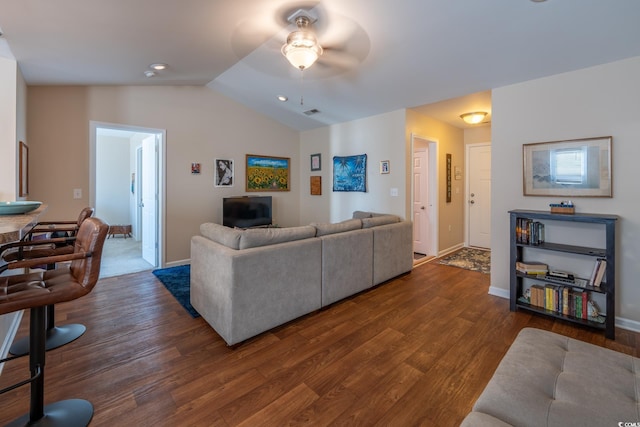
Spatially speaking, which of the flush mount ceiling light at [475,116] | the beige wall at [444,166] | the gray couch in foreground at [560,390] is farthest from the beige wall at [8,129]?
the flush mount ceiling light at [475,116]

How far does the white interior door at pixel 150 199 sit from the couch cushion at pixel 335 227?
2.89 metres

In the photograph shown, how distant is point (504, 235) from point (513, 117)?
130 centimetres

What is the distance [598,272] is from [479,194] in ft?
10.4

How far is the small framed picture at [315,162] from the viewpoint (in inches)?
222

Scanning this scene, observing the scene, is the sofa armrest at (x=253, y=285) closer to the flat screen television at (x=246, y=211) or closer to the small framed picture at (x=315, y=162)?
the flat screen television at (x=246, y=211)

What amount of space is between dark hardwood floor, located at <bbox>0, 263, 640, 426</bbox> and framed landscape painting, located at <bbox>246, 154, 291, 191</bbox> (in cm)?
282

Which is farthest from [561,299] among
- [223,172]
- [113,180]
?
[113,180]

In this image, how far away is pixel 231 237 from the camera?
231 centimetres

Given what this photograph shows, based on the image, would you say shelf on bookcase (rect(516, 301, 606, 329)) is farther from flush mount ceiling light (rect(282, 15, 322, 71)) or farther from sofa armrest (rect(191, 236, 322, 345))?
flush mount ceiling light (rect(282, 15, 322, 71))

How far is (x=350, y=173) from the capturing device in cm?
494

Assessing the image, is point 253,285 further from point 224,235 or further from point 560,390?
point 560,390

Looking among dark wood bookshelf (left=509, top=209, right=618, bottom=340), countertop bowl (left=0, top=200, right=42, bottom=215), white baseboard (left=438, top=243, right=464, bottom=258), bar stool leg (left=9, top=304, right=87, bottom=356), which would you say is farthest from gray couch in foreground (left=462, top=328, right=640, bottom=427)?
white baseboard (left=438, top=243, right=464, bottom=258)

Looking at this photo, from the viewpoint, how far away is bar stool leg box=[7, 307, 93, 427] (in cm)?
140

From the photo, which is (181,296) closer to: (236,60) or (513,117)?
(236,60)
